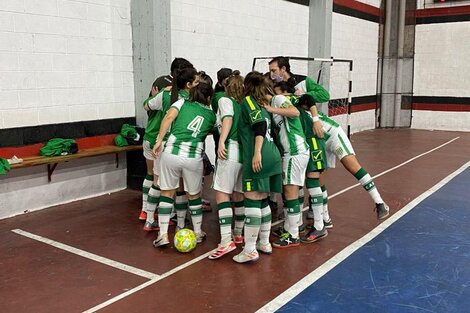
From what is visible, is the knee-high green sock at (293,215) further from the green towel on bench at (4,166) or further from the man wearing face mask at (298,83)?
the green towel on bench at (4,166)

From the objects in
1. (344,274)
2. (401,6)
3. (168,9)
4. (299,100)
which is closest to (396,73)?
(401,6)

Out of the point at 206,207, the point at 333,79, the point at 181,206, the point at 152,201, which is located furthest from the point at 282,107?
the point at 333,79

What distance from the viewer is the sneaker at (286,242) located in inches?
189

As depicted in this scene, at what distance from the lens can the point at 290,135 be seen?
186 inches

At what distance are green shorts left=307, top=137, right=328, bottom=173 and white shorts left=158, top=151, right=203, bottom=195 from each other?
46.3 inches

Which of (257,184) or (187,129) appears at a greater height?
(187,129)

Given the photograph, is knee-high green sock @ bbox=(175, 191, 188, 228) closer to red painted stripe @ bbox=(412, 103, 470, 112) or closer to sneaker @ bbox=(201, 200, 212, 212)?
sneaker @ bbox=(201, 200, 212, 212)

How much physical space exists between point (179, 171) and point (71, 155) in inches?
89.6

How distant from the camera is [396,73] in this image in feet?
52.0

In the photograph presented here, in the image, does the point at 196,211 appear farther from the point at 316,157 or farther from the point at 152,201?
the point at 316,157

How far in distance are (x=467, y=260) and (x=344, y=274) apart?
50.5 inches

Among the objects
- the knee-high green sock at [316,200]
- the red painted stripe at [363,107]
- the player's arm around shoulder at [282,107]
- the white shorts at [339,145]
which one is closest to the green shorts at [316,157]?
the knee-high green sock at [316,200]

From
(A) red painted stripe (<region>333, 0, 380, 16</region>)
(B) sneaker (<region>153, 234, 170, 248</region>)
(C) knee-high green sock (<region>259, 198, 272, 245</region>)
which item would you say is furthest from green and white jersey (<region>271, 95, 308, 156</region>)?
(A) red painted stripe (<region>333, 0, 380, 16</region>)

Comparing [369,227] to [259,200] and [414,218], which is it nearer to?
[414,218]
